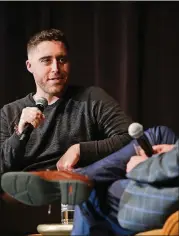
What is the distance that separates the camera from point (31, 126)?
1.58 m

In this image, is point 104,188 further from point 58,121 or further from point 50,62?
point 50,62

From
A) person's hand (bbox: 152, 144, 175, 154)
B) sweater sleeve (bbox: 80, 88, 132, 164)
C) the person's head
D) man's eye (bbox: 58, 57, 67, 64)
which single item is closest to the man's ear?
the person's head

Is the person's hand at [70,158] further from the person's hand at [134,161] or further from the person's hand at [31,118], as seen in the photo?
the person's hand at [134,161]

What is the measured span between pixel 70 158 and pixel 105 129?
0.18 metres

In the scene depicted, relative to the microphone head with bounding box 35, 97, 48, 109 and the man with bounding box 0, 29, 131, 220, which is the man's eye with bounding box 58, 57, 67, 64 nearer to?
the man with bounding box 0, 29, 131, 220

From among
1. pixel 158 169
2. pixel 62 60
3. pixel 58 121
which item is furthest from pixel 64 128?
pixel 158 169

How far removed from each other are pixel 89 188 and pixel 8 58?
0.89m

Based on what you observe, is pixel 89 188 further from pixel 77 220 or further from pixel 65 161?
pixel 65 161

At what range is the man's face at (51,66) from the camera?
1764 millimetres

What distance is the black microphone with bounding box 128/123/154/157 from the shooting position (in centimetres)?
124

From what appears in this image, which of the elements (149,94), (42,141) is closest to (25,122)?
(42,141)

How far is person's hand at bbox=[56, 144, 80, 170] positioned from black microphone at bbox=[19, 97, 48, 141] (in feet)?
0.45

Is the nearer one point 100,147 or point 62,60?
point 100,147

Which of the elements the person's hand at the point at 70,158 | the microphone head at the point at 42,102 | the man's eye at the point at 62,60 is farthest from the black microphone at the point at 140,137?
the man's eye at the point at 62,60
